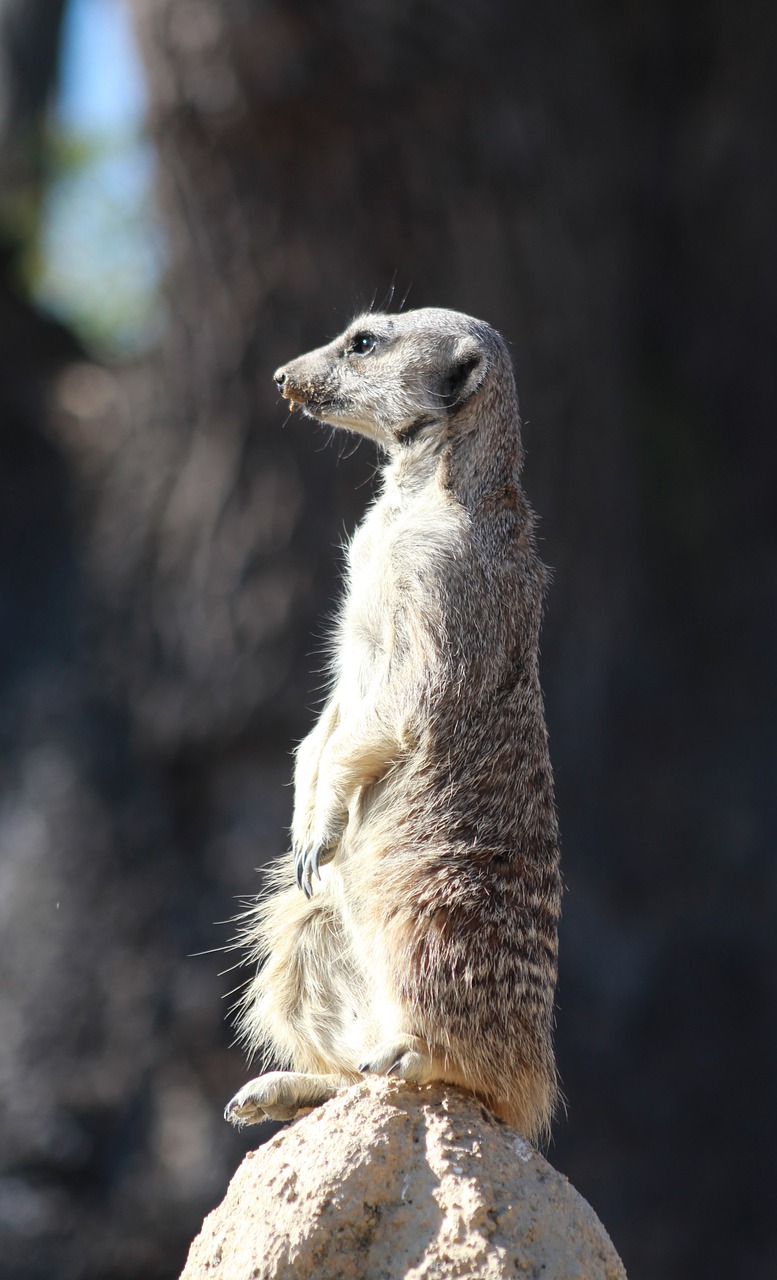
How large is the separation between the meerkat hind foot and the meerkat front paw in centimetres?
21

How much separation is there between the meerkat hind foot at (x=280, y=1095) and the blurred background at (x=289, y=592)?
290 cm

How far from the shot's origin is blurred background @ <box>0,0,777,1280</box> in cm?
628

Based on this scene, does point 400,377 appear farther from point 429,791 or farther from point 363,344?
point 429,791

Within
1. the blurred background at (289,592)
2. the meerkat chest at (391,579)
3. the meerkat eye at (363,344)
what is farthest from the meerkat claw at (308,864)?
the blurred background at (289,592)

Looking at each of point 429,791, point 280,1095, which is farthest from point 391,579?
point 280,1095

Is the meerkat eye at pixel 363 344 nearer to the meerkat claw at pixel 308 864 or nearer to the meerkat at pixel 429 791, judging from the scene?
the meerkat at pixel 429 791

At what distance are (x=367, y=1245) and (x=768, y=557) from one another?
6.57 m

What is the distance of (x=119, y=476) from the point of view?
273 inches

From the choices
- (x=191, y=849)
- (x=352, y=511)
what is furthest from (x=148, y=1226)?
(x=352, y=511)

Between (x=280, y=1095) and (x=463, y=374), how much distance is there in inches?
56.4

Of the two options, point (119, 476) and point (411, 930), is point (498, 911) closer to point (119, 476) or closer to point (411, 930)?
point (411, 930)

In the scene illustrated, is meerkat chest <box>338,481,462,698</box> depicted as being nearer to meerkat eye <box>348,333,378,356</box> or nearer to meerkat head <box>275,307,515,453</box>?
meerkat head <box>275,307,515,453</box>

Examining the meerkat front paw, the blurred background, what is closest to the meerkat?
the meerkat front paw

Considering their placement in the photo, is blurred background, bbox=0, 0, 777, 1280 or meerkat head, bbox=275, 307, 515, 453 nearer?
meerkat head, bbox=275, 307, 515, 453
